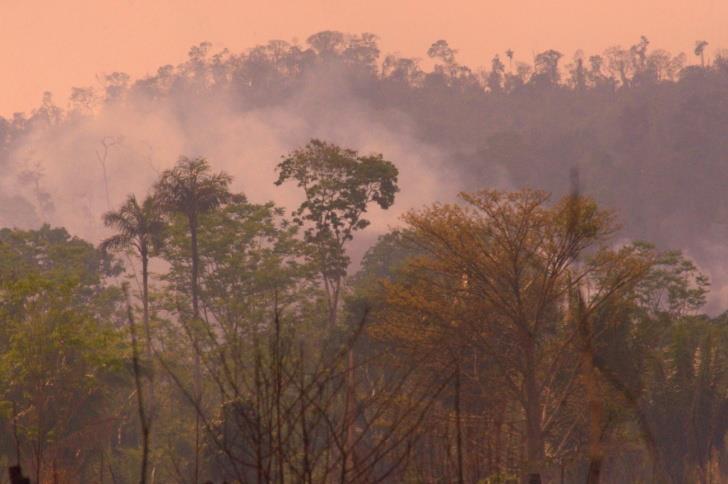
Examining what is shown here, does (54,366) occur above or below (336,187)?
below

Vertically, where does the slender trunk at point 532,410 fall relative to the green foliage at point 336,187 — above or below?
below

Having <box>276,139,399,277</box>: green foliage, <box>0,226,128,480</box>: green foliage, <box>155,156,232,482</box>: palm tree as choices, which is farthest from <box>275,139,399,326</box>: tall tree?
<box>0,226,128,480</box>: green foliage

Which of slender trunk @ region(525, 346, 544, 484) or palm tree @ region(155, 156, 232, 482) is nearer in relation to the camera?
slender trunk @ region(525, 346, 544, 484)

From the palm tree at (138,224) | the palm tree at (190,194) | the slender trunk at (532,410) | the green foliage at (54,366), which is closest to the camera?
the green foliage at (54,366)

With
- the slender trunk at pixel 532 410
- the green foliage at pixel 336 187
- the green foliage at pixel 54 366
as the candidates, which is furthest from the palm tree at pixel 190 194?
the slender trunk at pixel 532 410

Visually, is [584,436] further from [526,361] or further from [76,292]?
[76,292]

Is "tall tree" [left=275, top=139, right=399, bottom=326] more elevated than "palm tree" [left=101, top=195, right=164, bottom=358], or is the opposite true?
"tall tree" [left=275, top=139, right=399, bottom=326]

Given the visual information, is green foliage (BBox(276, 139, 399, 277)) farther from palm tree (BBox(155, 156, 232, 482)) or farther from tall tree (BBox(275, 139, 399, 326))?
palm tree (BBox(155, 156, 232, 482))

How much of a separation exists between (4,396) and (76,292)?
27.4 meters

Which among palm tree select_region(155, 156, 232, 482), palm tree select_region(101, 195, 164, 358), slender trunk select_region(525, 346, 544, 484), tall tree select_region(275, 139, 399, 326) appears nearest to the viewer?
slender trunk select_region(525, 346, 544, 484)

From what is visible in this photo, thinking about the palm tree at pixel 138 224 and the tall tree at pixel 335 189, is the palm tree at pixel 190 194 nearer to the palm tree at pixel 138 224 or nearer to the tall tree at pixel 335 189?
the palm tree at pixel 138 224

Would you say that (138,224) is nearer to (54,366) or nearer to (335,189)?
(335,189)

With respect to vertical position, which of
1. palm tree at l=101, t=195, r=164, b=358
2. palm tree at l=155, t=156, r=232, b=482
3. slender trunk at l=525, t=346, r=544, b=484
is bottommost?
slender trunk at l=525, t=346, r=544, b=484

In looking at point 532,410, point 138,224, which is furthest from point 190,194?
point 532,410
